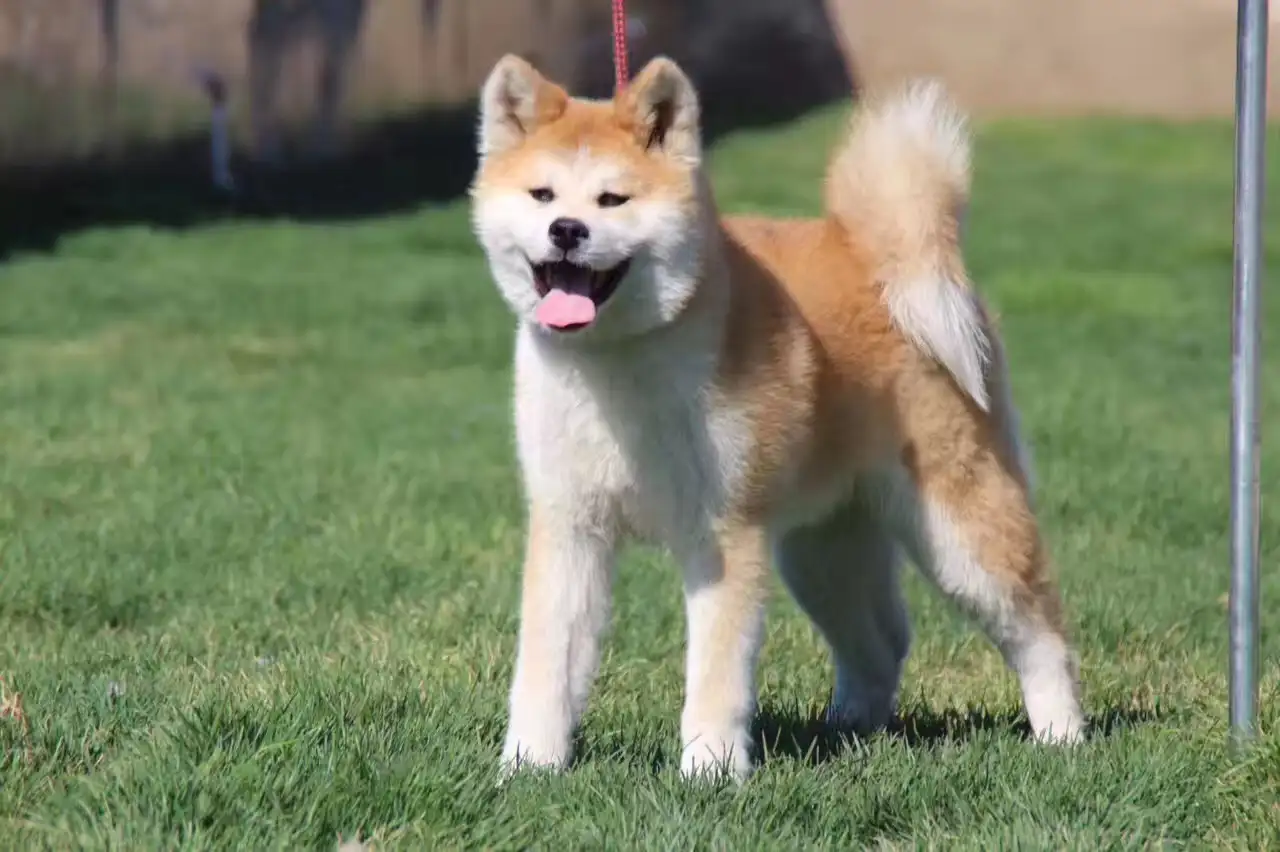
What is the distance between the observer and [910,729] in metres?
4.43

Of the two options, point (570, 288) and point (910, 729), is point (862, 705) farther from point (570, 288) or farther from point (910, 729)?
point (570, 288)

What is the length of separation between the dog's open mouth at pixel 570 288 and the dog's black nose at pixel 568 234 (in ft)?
0.18

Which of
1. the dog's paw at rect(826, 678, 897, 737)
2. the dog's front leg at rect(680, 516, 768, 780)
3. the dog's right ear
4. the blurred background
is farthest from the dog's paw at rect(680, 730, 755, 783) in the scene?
the blurred background

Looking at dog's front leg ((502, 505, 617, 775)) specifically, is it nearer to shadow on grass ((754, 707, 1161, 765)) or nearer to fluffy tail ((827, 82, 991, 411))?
shadow on grass ((754, 707, 1161, 765))

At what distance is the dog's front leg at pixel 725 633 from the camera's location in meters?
3.74

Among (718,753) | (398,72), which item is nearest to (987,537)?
(718,753)

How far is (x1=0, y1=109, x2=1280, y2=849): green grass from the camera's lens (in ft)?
10.8

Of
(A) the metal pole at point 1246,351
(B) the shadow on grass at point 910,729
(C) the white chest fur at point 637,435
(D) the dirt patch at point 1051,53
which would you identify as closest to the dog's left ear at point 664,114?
(C) the white chest fur at point 637,435

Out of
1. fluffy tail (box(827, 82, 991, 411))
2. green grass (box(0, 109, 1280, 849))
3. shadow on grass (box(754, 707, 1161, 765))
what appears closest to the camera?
green grass (box(0, 109, 1280, 849))

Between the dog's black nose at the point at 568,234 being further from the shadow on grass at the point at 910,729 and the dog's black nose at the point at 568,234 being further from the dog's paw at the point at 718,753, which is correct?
the shadow on grass at the point at 910,729

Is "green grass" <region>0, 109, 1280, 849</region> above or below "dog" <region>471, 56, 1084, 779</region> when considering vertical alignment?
below

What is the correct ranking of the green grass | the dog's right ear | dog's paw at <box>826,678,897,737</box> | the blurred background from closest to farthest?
1. the green grass
2. the dog's right ear
3. dog's paw at <box>826,678,897,737</box>
4. the blurred background

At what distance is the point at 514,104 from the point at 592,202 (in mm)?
335

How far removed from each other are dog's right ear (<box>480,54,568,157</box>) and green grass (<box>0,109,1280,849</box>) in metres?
1.23
